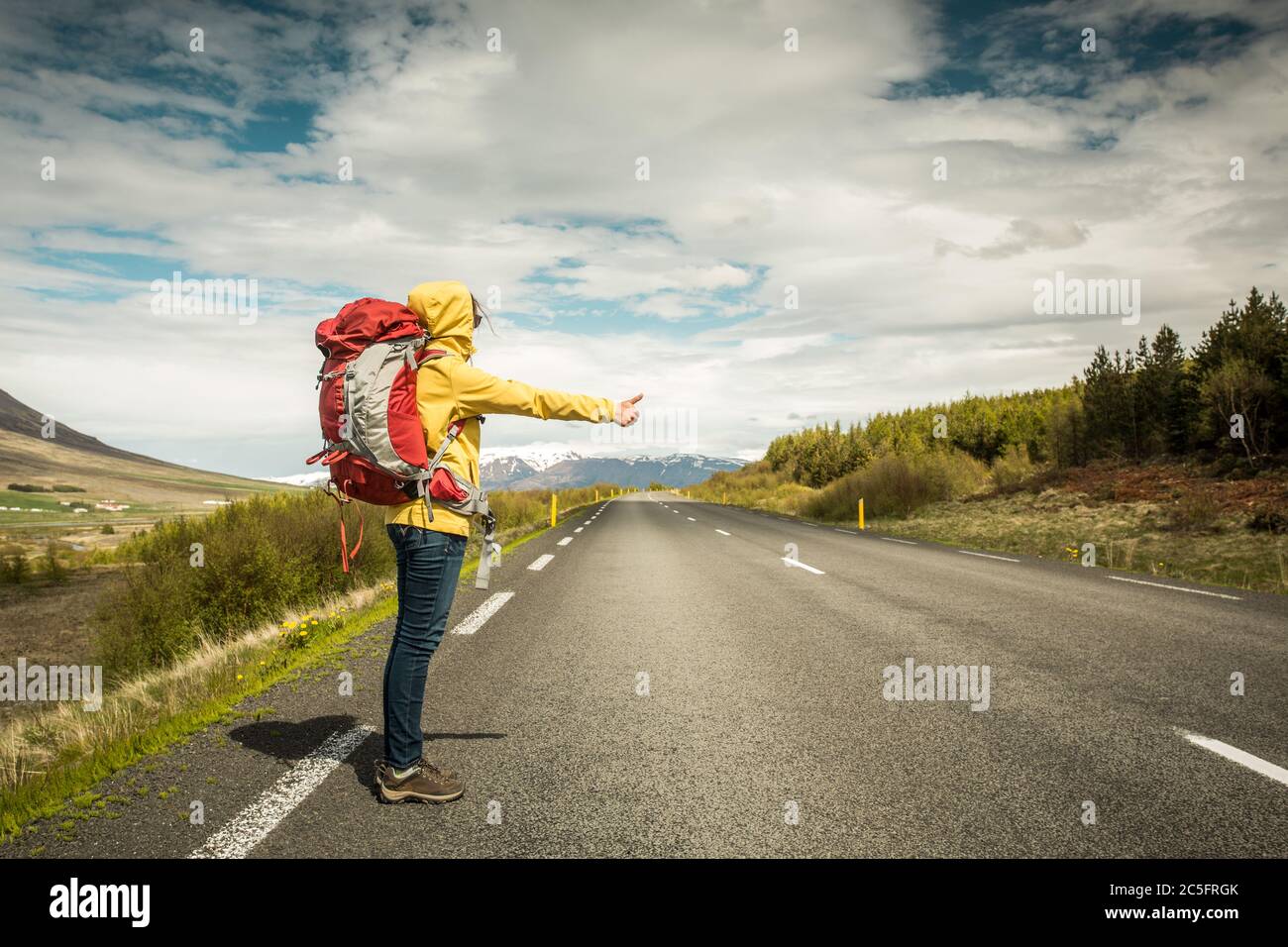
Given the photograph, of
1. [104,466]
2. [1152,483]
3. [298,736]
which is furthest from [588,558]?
[104,466]

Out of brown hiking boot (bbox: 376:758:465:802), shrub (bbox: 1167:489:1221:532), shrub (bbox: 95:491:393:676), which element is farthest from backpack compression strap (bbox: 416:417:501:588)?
shrub (bbox: 1167:489:1221:532)

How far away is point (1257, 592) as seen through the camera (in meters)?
9.45

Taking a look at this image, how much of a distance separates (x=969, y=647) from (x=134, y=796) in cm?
583

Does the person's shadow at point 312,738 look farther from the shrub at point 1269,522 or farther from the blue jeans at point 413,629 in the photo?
the shrub at point 1269,522

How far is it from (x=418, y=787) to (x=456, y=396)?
1722 millimetres

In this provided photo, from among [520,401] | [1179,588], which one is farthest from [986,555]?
[520,401]

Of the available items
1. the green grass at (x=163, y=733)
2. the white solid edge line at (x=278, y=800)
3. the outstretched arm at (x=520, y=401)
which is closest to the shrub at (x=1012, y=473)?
the green grass at (x=163, y=733)

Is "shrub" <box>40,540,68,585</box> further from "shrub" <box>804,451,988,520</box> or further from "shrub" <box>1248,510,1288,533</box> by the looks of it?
"shrub" <box>1248,510,1288,533</box>

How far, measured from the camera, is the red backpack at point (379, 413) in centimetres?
303

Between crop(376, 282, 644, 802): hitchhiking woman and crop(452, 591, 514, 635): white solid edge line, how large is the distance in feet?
12.2

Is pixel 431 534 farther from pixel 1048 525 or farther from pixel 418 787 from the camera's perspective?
pixel 1048 525

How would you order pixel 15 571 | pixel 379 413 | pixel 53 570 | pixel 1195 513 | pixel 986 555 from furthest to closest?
pixel 1195 513 → pixel 53 570 → pixel 15 571 → pixel 986 555 → pixel 379 413

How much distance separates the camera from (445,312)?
329 centimetres
